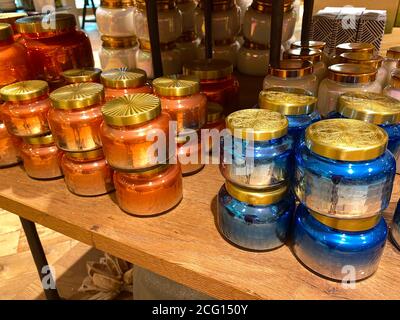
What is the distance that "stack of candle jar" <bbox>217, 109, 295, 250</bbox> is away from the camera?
43 centimetres

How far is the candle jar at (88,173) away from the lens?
23.1 inches

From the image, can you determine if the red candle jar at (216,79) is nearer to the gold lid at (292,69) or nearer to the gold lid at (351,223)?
the gold lid at (292,69)

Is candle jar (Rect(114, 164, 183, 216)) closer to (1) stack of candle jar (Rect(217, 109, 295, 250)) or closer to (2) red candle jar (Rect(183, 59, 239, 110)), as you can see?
(1) stack of candle jar (Rect(217, 109, 295, 250))

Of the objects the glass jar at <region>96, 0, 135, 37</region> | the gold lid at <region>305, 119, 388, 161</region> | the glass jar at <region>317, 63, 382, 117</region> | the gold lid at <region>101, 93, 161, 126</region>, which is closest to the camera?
the gold lid at <region>305, 119, 388, 161</region>

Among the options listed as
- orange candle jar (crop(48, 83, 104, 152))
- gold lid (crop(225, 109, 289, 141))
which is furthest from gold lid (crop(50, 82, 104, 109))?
gold lid (crop(225, 109, 289, 141))

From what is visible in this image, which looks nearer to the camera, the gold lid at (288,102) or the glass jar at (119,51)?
the gold lid at (288,102)

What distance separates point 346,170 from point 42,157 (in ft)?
1.62

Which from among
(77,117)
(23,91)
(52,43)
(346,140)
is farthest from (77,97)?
(346,140)

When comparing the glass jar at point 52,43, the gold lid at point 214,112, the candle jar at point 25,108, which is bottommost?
the gold lid at point 214,112

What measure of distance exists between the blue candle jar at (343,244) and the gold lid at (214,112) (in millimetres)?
274

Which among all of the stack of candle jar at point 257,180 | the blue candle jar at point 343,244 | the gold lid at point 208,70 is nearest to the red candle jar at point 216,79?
the gold lid at point 208,70

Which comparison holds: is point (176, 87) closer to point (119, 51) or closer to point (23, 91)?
point (23, 91)

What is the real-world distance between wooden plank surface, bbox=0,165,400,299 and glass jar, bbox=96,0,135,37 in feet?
1.49

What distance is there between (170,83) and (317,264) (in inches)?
13.2
